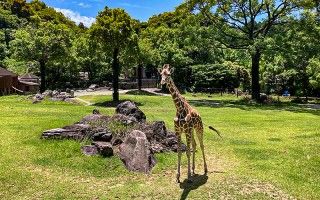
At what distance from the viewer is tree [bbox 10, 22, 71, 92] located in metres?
50.9

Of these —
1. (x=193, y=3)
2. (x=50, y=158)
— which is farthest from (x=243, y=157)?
(x=193, y=3)

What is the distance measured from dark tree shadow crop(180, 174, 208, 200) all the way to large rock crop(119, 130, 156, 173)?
180 cm

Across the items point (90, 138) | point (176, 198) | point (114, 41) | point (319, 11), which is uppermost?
point (319, 11)

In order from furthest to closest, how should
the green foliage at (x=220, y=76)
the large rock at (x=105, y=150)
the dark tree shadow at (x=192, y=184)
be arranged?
1. the green foliage at (x=220, y=76)
2. the large rock at (x=105, y=150)
3. the dark tree shadow at (x=192, y=184)

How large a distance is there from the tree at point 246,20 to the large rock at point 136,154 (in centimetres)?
3142

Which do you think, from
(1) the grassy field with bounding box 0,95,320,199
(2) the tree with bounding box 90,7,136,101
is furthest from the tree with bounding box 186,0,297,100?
(1) the grassy field with bounding box 0,95,320,199

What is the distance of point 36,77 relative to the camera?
229 ft

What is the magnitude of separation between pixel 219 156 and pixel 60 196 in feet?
26.1

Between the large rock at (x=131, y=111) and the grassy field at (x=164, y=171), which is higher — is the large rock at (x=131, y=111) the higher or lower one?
the higher one

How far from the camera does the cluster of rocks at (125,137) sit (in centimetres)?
1752

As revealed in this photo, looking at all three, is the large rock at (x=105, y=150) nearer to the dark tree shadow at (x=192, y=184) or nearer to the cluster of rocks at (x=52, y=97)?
the dark tree shadow at (x=192, y=184)

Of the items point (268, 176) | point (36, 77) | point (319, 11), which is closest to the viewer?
point (268, 176)

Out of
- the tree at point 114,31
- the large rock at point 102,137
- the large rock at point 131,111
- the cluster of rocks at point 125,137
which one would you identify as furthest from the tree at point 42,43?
the large rock at point 102,137

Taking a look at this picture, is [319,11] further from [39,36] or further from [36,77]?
[36,77]
